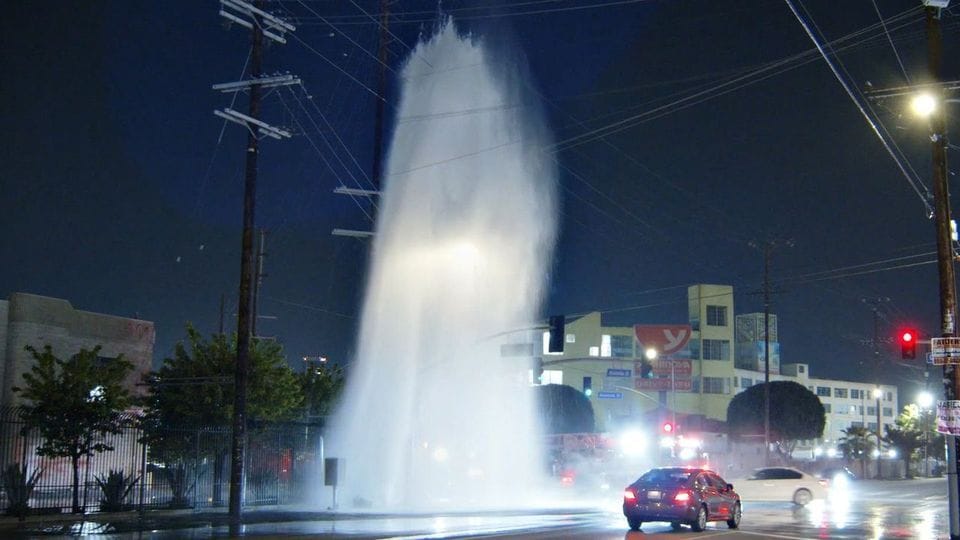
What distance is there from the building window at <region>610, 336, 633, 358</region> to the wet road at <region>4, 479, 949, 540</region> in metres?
66.1

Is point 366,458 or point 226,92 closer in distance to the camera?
point 226,92

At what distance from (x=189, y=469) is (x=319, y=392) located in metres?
8.82

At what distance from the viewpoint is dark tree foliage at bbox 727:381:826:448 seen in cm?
7925

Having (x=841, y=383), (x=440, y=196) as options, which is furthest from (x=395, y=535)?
(x=841, y=383)

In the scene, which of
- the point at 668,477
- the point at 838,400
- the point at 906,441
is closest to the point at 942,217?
the point at 668,477

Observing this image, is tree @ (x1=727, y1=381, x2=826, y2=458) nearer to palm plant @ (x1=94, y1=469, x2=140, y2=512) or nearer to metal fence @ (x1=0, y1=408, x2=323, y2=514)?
metal fence @ (x1=0, y1=408, x2=323, y2=514)

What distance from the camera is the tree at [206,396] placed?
100 ft

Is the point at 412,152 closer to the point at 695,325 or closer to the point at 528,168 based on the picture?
the point at 528,168

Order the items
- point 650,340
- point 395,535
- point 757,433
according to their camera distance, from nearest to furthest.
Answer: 1. point 395,535
2. point 650,340
3. point 757,433

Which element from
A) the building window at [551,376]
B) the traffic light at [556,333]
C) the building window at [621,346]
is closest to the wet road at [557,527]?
the traffic light at [556,333]

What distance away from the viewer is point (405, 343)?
126 feet

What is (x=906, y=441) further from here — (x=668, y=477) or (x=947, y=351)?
(x=947, y=351)

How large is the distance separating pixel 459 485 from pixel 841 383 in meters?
101

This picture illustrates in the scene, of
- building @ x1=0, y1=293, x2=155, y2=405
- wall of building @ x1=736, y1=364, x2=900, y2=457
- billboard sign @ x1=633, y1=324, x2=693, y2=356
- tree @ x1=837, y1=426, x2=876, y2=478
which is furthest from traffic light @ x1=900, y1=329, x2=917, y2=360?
wall of building @ x1=736, y1=364, x2=900, y2=457
